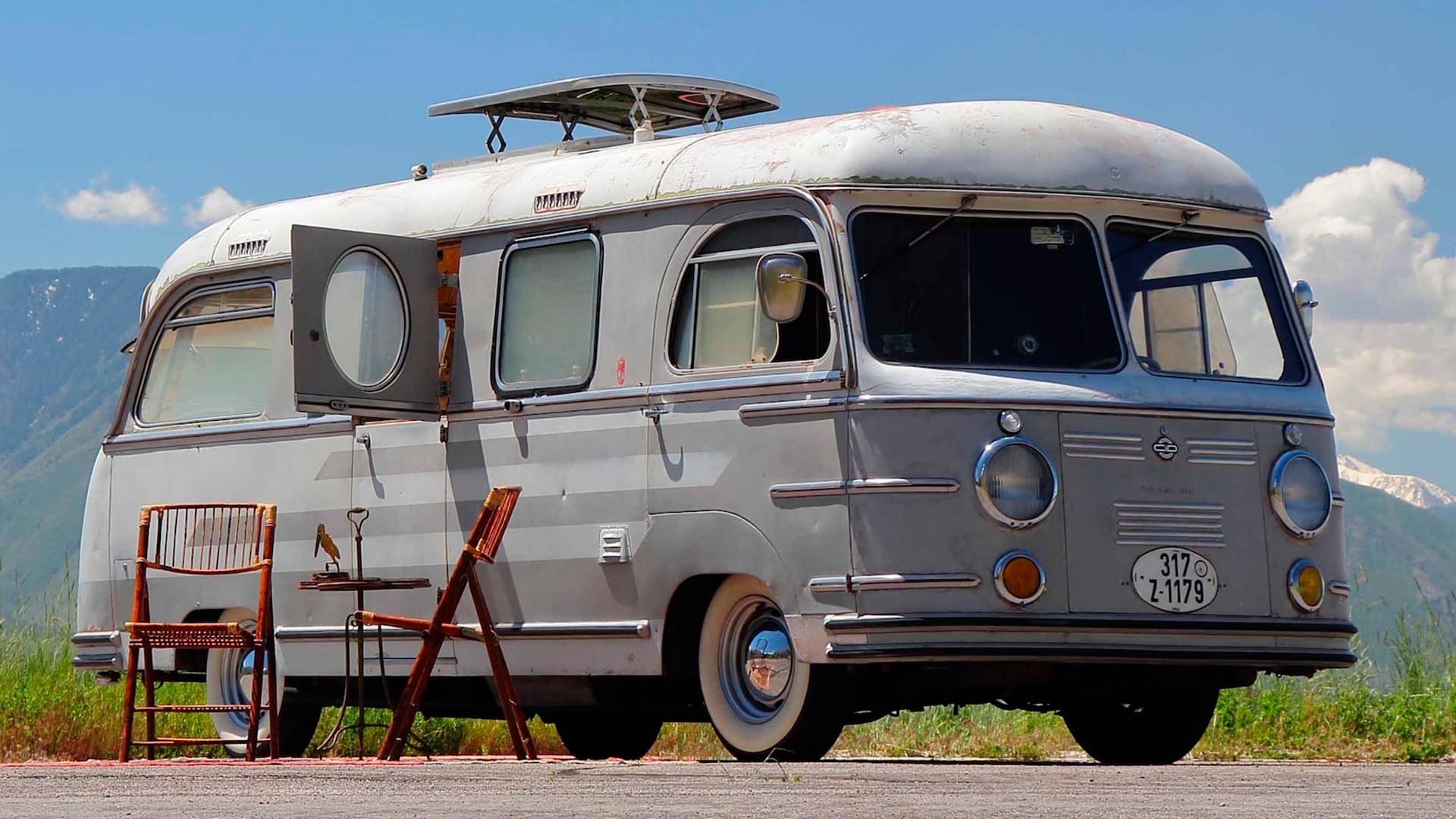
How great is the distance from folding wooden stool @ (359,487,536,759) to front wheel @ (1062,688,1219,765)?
8.27 feet

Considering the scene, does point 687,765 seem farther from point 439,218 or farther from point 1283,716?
point 1283,716

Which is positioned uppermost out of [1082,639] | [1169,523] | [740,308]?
[740,308]

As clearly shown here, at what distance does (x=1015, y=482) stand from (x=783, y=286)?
1201mm

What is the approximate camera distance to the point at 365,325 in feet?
38.1

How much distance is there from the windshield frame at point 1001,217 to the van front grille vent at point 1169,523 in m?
0.58

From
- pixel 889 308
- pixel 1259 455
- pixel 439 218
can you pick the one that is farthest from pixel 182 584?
pixel 1259 455

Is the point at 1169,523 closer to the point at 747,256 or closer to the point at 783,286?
the point at 783,286

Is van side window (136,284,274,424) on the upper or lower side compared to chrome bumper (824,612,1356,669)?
upper

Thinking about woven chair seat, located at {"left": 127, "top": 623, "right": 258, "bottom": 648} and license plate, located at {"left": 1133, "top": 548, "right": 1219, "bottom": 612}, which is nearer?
license plate, located at {"left": 1133, "top": 548, "right": 1219, "bottom": 612}

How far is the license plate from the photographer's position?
10.2 metres

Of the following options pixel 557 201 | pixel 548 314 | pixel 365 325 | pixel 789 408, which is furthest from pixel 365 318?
pixel 789 408

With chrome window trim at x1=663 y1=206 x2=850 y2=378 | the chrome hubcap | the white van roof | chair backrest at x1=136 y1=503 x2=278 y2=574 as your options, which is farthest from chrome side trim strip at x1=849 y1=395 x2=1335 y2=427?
chair backrest at x1=136 y1=503 x2=278 y2=574

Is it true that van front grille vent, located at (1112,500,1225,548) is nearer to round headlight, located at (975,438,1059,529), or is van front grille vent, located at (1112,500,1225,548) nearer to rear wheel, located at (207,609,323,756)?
round headlight, located at (975,438,1059,529)

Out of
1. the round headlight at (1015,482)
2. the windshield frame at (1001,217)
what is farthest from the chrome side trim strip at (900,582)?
the windshield frame at (1001,217)
